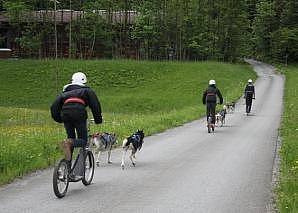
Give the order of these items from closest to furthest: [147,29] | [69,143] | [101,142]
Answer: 1. [69,143]
2. [101,142]
3. [147,29]

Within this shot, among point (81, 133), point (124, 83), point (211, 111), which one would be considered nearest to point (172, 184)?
point (81, 133)

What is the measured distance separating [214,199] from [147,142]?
9.06 meters

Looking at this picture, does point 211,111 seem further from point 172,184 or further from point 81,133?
point 81,133

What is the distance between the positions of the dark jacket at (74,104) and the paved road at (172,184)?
139cm

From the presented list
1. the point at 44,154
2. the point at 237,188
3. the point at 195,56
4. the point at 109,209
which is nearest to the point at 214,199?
the point at 237,188

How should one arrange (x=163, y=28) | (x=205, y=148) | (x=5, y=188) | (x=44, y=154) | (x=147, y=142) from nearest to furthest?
(x=5, y=188) → (x=44, y=154) → (x=205, y=148) → (x=147, y=142) → (x=163, y=28)

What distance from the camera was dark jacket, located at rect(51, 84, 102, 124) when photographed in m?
9.55

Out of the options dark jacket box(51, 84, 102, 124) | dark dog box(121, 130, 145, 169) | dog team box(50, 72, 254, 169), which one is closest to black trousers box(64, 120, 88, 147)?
dog team box(50, 72, 254, 169)

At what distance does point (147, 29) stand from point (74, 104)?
64.8m

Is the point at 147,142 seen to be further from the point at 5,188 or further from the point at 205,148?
the point at 5,188

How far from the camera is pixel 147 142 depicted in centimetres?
1853

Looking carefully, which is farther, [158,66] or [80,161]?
[158,66]

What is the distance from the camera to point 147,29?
7350 cm

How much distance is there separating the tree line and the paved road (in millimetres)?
58004
